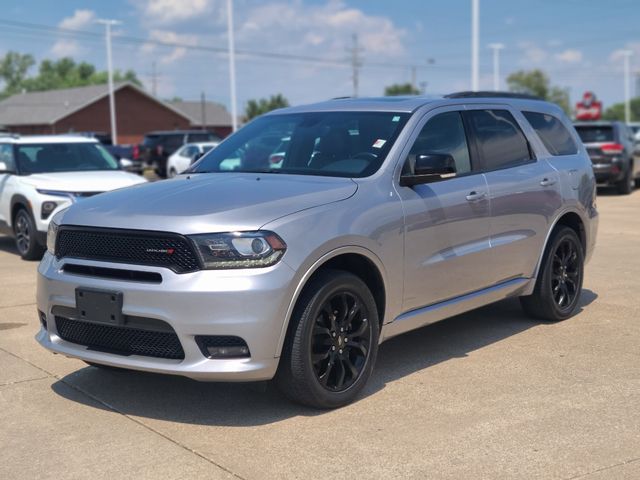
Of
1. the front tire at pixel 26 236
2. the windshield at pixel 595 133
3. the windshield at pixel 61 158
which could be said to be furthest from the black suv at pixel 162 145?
the front tire at pixel 26 236

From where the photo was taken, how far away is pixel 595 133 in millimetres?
21062

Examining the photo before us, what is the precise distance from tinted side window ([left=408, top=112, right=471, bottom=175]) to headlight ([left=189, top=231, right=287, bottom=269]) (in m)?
1.63

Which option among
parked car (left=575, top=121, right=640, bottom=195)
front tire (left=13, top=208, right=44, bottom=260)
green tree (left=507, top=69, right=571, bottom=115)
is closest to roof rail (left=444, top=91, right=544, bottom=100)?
front tire (left=13, top=208, right=44, bottom=260)

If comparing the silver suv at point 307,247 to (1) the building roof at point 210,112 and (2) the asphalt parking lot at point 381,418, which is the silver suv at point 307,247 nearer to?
(2) the asphalt parking lot at point 381,418

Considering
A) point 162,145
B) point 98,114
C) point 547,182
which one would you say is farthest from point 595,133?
point 98,114

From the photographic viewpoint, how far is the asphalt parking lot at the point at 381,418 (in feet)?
13.9

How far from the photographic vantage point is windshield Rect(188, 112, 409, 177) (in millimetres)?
5700

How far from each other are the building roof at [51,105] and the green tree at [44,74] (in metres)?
39.8

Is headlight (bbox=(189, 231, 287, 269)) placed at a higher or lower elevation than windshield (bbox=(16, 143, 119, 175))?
lower

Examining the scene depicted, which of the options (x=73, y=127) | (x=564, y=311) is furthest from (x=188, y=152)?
(x=73, y=127)

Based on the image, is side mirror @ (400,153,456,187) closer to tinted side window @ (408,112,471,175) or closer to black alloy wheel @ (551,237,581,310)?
tinted side window @ (408,112,471,175)

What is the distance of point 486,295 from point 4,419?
3.31 metres

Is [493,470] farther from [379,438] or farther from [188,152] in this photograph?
[188,152]

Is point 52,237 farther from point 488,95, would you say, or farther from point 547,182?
point 547,182
